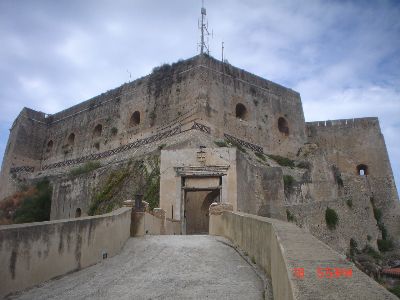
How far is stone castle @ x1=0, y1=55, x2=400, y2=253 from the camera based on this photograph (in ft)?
46.0

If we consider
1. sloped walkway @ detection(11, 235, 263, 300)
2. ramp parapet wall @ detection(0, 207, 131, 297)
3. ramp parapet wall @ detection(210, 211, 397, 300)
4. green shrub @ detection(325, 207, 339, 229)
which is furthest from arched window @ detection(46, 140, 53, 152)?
ramp parapet wall @ detection(210, 211, 397, 300)

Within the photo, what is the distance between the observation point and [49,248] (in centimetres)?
482

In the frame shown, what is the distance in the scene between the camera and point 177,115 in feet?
69.7

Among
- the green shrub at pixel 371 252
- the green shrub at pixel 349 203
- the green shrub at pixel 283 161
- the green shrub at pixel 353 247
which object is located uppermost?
the green shrub at pixel 283 161

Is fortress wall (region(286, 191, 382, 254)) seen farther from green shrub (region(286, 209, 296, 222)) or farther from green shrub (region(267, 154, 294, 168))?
green shrub (region(267, 154, 294, 168))

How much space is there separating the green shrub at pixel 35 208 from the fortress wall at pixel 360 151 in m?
17.9

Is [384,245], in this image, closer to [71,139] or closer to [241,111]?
[241,111]

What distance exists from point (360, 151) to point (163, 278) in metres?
26.0

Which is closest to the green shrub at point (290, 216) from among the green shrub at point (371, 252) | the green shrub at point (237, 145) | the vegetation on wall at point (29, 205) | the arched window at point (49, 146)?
the green shrub at point (237, 145)

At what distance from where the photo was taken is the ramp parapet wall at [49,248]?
4125 millimetres

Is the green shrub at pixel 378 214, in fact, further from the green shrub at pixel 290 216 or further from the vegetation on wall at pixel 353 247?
the green shrub at pixel 290 216

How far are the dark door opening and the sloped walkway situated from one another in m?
10.2

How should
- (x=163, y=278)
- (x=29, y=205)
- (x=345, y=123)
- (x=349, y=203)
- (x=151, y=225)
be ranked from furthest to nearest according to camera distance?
(x=345, y=123) < (x=29, y=205) < (x=349, y=203) < (x=151, y=225) < (x=163, y=278)

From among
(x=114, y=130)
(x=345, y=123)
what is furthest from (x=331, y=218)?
(x=114, y=130)
